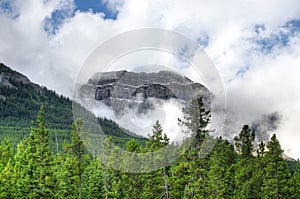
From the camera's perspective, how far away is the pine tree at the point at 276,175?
50969 mm

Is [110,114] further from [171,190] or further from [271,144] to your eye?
[271,144]

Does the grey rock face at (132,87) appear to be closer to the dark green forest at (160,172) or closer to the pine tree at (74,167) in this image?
the dark green forest at (160,172)

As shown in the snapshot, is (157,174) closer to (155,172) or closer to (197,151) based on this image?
(155,172)

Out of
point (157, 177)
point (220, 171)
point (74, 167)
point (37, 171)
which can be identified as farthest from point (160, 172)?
point (37, 171)

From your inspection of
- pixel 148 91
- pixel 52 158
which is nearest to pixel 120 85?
pixel 148 91

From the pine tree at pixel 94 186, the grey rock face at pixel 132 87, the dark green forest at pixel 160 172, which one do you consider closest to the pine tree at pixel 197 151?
the dark green forest at pixel 160 172

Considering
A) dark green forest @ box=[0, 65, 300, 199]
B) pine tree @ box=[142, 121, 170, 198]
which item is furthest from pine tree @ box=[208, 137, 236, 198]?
pine tree @ box=[142, 121, 170, 198]

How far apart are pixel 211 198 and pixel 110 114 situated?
28.9m

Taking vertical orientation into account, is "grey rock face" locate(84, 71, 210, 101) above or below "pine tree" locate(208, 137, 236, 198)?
below

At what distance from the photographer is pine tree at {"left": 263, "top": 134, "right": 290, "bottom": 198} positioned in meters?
51.0

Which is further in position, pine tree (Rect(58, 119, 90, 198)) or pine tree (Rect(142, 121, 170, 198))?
pine tree (Rect(58, 119, 90, 198))

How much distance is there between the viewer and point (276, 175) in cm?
5116

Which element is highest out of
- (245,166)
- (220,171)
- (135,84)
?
(245,166)

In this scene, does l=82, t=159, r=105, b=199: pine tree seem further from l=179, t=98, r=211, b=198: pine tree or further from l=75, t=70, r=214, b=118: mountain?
l=75, t=70, r=214, b=118: mountain
